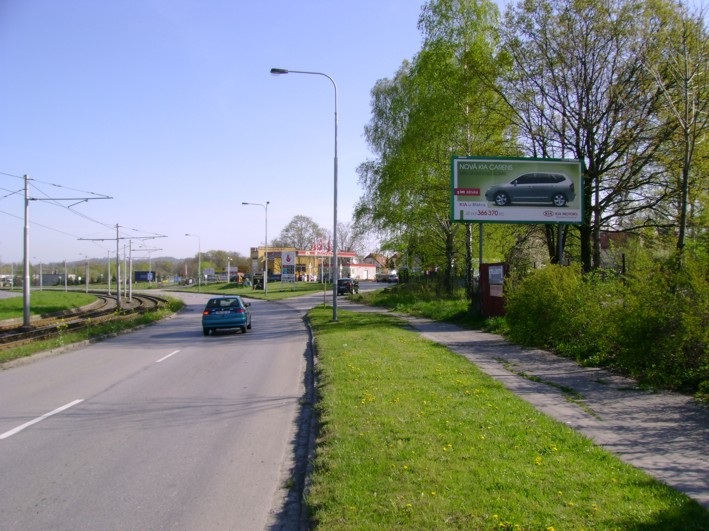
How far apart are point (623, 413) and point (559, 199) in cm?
1234

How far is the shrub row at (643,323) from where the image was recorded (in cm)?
867

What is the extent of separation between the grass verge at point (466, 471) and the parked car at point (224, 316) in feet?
45.5

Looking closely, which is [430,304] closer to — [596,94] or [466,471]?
[596,94]

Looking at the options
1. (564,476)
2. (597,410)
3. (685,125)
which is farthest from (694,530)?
(685,125)

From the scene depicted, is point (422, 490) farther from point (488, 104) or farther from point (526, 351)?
point (488, 104)

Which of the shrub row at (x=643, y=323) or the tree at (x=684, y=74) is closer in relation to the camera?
the shrub row at (x=643, y=323)

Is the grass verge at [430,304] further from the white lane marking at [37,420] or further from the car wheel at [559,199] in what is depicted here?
the white lane marking at [37,420]

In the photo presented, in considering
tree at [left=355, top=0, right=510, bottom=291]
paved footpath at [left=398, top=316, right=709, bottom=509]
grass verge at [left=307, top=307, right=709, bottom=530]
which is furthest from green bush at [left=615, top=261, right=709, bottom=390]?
tree at [left=355, top=0, right=510, bottom=291]

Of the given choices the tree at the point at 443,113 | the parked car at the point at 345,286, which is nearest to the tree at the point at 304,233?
the parked car at the point at 345,286

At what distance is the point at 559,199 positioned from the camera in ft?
61.5

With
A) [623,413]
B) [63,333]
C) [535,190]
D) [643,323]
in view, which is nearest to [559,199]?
[535,190]

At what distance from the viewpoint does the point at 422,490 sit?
183 inches

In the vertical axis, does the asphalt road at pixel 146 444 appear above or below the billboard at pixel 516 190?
below

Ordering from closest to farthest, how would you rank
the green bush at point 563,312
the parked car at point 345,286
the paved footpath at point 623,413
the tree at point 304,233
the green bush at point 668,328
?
the paved footpath at point 623,413 → the green bush at point 668,328 → the green bush at point 563,312 → the parked car at point 345,286 → the tree at point 304,233
